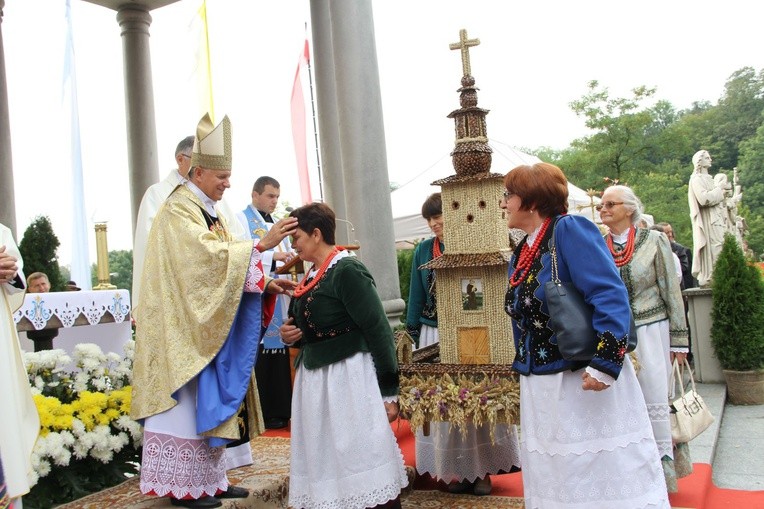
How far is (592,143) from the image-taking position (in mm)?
29797

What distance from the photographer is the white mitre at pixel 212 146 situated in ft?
13.2

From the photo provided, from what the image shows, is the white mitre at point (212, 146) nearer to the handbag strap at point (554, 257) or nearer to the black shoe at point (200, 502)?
the black shoe at point (200, 502)

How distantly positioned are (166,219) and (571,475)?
8.21 feet

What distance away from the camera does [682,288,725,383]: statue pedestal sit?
10.0 meters

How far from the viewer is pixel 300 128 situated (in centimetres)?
1103

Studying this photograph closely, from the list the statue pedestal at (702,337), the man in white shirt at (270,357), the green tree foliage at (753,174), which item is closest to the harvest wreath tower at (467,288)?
the man in white shirt at (270,357)

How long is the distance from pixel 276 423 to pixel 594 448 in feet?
13.9

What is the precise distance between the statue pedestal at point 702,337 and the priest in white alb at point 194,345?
798cm

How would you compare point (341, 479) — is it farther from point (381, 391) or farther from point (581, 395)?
point (581, 395)

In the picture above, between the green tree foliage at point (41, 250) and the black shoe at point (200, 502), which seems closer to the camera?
the black shoe at point (200, 502)

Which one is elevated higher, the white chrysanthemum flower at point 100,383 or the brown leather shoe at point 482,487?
the white chrysanthemum flower at point 100,383

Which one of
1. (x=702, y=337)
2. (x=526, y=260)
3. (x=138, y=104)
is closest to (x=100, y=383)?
(x=526, y=260)

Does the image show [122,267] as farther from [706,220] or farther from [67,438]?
[67,438]

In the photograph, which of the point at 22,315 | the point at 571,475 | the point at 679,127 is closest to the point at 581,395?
the point at 571,475
